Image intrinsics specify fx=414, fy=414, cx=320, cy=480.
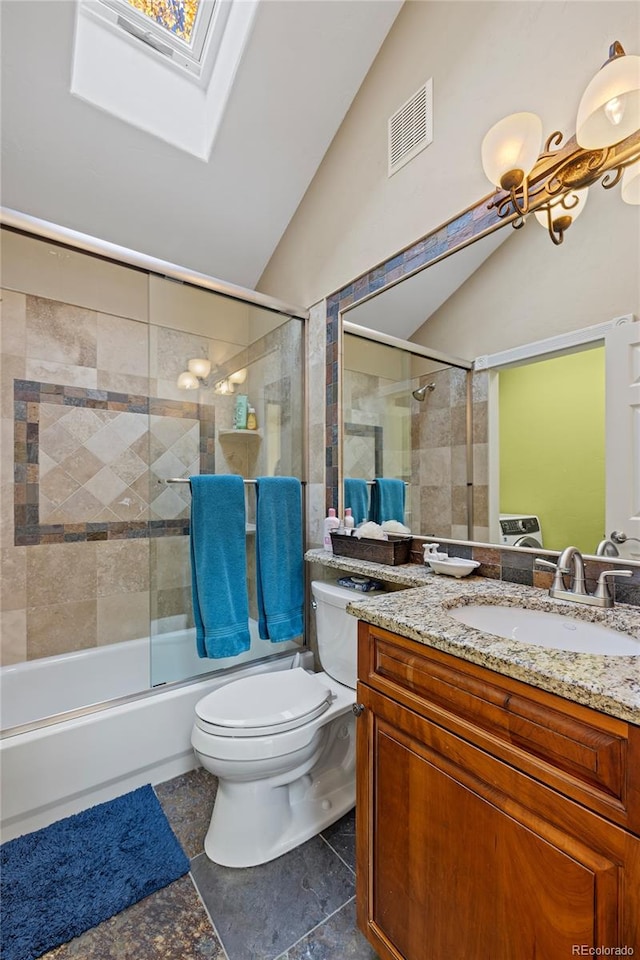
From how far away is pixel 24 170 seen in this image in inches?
69.9

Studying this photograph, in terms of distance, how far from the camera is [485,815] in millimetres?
707

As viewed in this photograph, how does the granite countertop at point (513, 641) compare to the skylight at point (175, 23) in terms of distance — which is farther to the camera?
the skylight at point (175, 23)

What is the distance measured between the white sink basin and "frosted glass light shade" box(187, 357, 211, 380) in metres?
1.50

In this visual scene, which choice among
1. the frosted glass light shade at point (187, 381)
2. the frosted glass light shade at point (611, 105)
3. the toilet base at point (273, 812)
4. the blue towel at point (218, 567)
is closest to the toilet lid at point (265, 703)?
the toilet base at point (273, 812)

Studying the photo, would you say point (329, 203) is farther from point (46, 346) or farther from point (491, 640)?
point (491, 640)

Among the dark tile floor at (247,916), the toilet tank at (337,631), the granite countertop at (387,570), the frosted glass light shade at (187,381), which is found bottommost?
the dark tile floor at (247,916)

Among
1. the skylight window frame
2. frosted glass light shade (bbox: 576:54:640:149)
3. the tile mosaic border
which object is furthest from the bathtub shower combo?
frosted glass light shade (bbox: 576:54:640:149)

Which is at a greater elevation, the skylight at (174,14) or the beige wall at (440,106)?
the skylight at (174,14)

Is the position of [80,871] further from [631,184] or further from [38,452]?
[631,184]

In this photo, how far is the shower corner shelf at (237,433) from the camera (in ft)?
6.44

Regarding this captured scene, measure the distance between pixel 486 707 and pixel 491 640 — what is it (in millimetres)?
113

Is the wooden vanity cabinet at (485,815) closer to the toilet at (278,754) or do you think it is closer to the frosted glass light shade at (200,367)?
the toilet at (278,754)

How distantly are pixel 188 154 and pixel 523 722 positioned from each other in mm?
2481

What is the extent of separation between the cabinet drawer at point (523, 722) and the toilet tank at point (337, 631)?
1.95 ft
